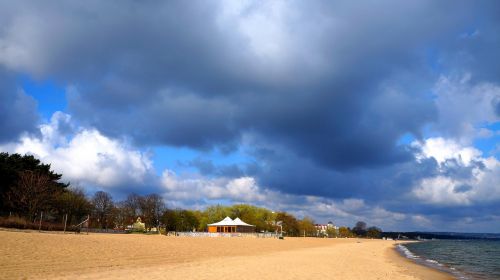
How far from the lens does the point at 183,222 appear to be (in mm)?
113062

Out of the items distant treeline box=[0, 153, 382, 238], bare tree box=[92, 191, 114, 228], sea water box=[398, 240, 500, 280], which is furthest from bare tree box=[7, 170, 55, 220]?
sea water box=[398, 240, 500, 280]

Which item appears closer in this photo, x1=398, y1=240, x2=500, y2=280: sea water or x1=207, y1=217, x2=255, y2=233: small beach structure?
x1=398, y1=240, x2=500, y2=280: sea water

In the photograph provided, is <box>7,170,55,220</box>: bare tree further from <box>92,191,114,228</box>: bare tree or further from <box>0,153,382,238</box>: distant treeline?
<box>92,191,114,228</box>: bare tree

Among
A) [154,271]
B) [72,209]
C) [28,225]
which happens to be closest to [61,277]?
[154,271]

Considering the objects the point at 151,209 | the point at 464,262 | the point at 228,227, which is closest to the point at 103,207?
the point at 151,209

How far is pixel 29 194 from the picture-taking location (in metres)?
57.8

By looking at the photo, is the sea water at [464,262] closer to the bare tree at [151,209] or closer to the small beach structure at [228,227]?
the small beach structure at [228,227]

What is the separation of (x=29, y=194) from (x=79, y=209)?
2361 centimetres

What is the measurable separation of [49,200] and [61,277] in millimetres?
53352

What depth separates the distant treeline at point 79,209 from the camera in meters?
58.5

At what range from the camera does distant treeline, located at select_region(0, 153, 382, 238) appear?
5847 cm

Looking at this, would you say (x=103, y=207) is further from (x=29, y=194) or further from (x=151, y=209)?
(x=29, y=194)

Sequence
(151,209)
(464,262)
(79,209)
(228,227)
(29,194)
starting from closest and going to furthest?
(464,262) → (29,194) → (79,209) → (228,227) → (151,209)

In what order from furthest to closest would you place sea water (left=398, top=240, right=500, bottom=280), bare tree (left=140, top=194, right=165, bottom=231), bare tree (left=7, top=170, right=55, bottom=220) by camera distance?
bare tree (left=140, top=194, right=165, bottom=231) < bare tree (left=7, top=170, right=55, bottom=220) < sea water (left=398, top=240, right=500, bottom=280)
